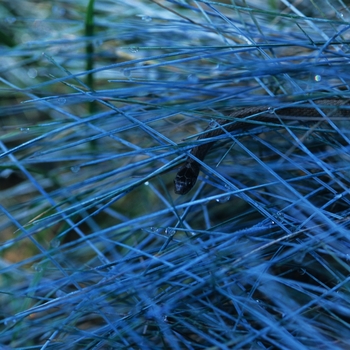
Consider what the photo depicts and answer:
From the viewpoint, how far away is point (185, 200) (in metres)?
1.25

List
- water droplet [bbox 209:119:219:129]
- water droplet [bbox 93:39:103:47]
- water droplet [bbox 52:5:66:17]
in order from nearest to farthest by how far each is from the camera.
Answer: water droplet [bbox 209:119:219:129] → water droplet [bbox 93:39:103:47] → water droplet [bbox 52:5:66:17]

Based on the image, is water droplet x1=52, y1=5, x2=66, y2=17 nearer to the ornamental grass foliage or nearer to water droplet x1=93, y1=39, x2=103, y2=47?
the ornamental grass foliage

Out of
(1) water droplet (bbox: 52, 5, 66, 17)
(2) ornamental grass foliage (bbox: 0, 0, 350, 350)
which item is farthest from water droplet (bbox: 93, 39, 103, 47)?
(1) water droplet (bbox: 52, 5, 66, 17)

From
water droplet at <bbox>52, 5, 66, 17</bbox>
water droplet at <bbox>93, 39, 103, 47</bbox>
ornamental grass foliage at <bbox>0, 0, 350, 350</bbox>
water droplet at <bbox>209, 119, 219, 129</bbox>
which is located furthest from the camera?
water droplet at <bbox>52, 5, 66, 17</bbox>

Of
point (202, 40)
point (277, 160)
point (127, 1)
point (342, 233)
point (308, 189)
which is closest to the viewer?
point (342, 233)

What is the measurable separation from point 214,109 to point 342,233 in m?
0.45

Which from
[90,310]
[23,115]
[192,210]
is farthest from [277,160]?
[23,115]

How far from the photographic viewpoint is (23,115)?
1.63 m

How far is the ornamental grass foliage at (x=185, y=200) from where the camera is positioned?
0.92 metres

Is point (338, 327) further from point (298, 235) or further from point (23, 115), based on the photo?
point (23, 115)

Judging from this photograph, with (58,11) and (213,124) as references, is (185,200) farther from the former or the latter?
(58,11)

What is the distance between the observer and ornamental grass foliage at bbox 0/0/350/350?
0.92 meters

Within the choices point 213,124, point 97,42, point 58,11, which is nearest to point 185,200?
point 213,124

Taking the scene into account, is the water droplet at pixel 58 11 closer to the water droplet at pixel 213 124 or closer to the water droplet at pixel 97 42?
the water droplet at pixel 97 42
